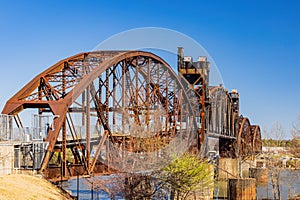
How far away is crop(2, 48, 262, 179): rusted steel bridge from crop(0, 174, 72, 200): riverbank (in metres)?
1.34

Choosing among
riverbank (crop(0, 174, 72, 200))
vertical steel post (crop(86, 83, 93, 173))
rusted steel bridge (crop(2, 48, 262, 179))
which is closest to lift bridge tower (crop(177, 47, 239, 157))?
rusted steel bridge (crop(2, 48, 262, 179))

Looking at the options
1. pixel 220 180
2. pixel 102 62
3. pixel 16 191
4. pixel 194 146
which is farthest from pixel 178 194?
pixel 220 180

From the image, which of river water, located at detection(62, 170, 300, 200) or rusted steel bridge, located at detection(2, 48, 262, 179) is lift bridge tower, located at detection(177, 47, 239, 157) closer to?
rusted steel bridge, located at detection(2, 48, 262, 179)

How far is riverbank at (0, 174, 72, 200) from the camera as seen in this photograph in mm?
25016

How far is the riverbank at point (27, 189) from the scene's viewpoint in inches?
985

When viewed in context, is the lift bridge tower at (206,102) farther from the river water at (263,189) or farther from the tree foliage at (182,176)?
the tree foliage at (182,176)

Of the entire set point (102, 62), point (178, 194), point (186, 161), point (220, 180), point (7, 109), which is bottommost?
point (220, 180)

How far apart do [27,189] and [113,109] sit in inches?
600

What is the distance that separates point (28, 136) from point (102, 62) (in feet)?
28.0

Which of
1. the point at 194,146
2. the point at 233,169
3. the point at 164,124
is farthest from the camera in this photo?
the point at 233,169

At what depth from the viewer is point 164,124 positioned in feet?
159

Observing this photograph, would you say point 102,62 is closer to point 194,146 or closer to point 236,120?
point 194,146

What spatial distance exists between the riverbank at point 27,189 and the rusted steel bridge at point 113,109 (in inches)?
52.9

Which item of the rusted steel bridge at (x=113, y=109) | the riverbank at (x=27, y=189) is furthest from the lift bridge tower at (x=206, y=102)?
the riverbank at (x=27, y=189)
